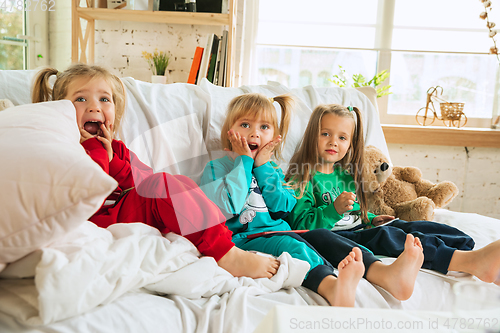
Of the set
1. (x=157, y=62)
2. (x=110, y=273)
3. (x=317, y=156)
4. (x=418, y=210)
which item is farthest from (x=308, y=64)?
(x=110, y=273)

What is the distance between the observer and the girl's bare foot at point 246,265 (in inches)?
30.6

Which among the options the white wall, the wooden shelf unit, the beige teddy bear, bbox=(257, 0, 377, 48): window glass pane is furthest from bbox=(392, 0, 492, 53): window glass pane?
the beige teddy bear

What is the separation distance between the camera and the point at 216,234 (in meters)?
0.78

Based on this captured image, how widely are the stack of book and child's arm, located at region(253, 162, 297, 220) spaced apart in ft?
3.20

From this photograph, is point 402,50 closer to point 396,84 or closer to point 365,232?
point 396,84

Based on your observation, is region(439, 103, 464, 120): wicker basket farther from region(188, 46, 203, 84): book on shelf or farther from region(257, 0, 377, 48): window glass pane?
region(188, 46, 203, 84): book on shelf

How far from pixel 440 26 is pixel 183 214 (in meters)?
2.39

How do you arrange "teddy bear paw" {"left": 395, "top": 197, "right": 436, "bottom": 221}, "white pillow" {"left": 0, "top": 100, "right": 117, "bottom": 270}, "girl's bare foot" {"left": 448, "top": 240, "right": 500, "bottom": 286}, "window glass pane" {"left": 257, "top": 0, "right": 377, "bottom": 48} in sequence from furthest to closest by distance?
1. "window glass pane" {"left": 257, "top": 0, "right": 377, "bottom": 48}
2. "teddy bear paw" {"left": 395, "top": 197, "right": 436, "bottom": 221}
3. "girl's bare foot" {"left": 448, "top": 240, "right": 500, "bottom": 286}
4. "white pillow" {"left": 0, "top": 100, "right": 117, "bottom": 270}

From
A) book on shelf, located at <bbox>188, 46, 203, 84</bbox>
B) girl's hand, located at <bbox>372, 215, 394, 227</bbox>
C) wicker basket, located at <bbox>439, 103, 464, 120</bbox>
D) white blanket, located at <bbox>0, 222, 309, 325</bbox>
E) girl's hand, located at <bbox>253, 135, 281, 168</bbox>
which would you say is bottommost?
girl's hand, located at <bbox>372, 215, 394, 227</bbox>

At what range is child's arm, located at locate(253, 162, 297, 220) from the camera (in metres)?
1.08

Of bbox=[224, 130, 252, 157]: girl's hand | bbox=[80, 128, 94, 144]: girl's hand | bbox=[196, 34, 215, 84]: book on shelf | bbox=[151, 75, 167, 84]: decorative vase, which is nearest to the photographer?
bbox=[80, 128, 94, 144]: girl's hand

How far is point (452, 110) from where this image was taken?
2312 millimetres

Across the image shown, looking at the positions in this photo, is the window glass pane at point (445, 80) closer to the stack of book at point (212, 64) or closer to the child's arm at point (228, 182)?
the stack of book at point (212, 64)

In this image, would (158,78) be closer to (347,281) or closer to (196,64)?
(196,64)
